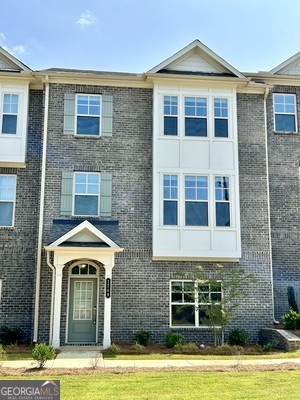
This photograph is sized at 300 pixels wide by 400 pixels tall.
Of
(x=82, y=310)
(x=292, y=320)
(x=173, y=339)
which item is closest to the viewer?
(x=173, y=339)

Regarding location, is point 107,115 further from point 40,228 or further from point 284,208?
point 284,208

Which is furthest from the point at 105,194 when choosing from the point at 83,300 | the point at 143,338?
the point at 143,338

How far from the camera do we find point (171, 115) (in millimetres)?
16859

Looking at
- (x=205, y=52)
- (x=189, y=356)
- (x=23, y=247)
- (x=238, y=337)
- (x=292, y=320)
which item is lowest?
(x=189, y=356)

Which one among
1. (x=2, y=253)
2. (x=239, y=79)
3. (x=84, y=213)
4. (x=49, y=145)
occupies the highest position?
(x=239, y=79)

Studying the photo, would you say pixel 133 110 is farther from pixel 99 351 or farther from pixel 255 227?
pixel 99 351

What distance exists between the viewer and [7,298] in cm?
1569

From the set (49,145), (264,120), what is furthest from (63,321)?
(264,120)

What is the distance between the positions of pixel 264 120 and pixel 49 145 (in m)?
8.04

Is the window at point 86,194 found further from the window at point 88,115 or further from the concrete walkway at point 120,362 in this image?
the concrete walkway at point 120,362

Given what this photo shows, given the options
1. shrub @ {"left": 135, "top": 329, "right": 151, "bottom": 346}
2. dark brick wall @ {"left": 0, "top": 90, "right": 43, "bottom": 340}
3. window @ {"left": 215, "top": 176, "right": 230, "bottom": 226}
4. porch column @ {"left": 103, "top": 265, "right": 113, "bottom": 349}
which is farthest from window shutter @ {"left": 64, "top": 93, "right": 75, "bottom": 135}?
shrub @ {"left": 135, "top": 329, "right": 151, "bottom": 346}

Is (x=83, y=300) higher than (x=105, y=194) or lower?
lower

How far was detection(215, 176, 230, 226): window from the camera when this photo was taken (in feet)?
53.7

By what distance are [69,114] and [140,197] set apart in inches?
155
